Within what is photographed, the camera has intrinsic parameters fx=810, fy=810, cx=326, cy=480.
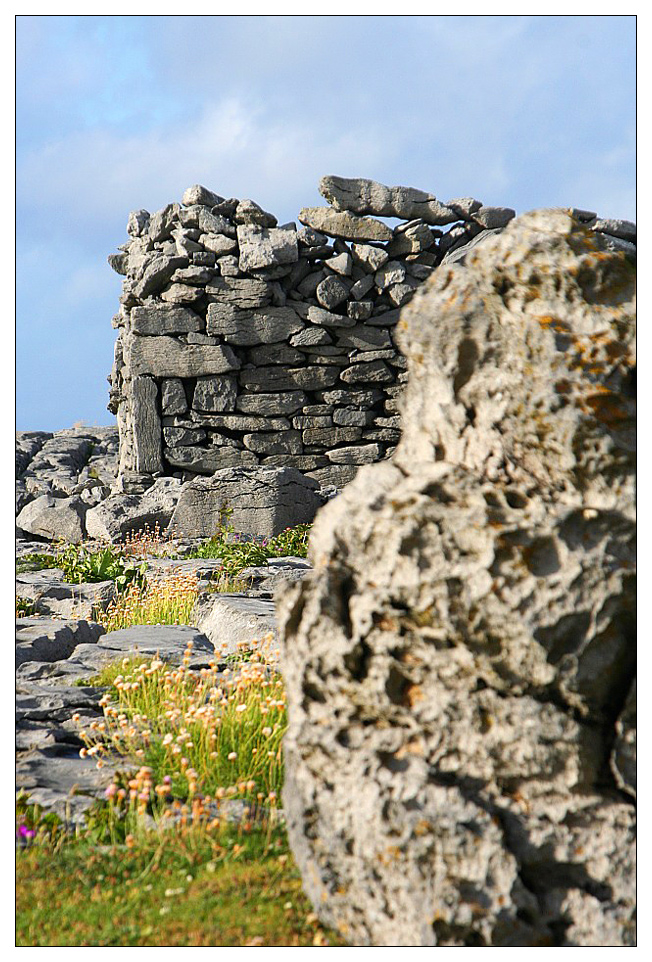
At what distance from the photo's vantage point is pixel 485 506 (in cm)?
277

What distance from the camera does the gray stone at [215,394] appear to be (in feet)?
41.5

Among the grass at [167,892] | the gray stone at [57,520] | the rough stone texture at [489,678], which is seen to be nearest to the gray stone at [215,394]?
the gray stone at [57,520]

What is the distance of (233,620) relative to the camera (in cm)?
638

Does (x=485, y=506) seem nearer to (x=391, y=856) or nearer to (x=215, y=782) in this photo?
(x=391, y=856)

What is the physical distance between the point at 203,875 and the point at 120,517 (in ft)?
26.7

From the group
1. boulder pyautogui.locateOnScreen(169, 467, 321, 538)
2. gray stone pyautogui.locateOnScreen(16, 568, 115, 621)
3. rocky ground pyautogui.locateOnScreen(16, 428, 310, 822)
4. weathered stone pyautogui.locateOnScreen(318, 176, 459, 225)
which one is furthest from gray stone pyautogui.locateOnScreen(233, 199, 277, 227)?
gray stone pyautogui.locateOnScreen(16, 568, 115, 621)

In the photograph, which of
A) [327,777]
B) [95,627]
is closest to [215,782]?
[327,777]

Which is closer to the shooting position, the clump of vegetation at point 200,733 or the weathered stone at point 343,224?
the clump of vegetation at point 200,733

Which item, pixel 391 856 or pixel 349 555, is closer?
pixel 391 856

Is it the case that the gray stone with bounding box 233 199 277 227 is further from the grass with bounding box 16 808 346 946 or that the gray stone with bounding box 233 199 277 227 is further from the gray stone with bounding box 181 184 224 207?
the grass with bounding box 16 808 346 946

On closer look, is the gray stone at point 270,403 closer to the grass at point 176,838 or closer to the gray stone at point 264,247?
the gray stone at point 264,247

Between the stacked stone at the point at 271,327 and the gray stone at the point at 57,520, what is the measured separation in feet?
3.43

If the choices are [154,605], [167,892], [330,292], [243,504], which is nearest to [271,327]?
[330,292]

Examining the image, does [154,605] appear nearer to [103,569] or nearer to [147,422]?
[103,569]
